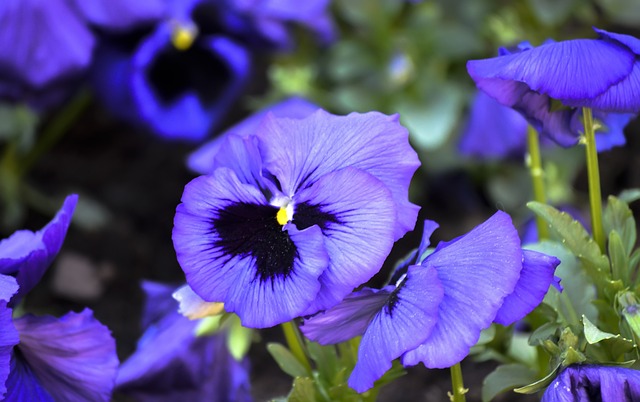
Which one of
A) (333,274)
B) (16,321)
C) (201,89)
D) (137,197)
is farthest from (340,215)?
(137,197)

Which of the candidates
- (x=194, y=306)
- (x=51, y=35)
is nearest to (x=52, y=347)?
(x=194, y=306)

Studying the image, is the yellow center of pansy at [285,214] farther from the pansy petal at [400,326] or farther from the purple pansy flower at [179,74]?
the purple pansy flower at [179,74]

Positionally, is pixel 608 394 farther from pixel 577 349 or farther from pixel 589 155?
pixel 589 155

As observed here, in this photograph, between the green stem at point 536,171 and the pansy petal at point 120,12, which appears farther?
the pansy petal at point 120,12

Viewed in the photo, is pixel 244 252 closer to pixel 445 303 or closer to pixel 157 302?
pixel 445 303

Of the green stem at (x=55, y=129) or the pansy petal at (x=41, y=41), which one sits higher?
the pansy petal at (x=41, y=41)

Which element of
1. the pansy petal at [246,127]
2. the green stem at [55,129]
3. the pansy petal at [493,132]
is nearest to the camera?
the pansy petal at [246,127]

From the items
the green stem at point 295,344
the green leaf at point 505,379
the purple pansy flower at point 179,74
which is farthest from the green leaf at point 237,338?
the purple pansy flower at point 179,74
